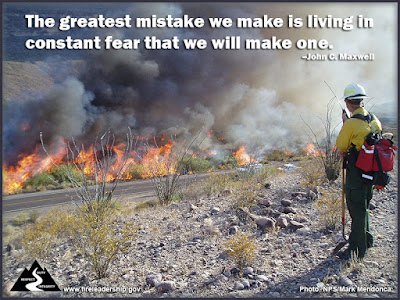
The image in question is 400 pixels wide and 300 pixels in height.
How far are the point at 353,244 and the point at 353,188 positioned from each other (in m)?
0.67

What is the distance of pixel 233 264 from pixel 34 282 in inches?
99.6

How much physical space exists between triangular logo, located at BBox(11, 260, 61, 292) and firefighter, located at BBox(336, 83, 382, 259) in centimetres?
362

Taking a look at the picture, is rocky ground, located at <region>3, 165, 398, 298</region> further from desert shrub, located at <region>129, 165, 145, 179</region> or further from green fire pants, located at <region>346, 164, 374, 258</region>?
desert shrub, located at <region>129, 165, 145, 179</region>

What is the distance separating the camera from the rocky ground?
2936mm

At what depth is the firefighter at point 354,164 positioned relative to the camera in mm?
2924

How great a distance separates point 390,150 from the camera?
2824mm

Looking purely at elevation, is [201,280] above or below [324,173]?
below

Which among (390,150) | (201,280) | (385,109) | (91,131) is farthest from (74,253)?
(91,131)

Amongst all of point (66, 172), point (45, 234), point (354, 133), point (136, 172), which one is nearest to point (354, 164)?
point (354, 133)

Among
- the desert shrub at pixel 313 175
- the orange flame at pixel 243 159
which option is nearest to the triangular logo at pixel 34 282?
the desert shrub at pixel 313 175

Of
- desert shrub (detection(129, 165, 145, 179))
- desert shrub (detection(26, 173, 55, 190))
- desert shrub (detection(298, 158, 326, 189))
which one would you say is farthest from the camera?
desert shrub (detection(129, 165, 145, 179))

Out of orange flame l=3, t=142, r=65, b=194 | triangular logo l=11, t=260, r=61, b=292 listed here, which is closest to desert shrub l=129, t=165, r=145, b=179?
orange flame l=3, t=142, r=65, b=194

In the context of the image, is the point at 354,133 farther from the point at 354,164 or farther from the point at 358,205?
the point at 358,205

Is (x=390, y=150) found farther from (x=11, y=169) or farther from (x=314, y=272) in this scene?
(x=11, y=169)
